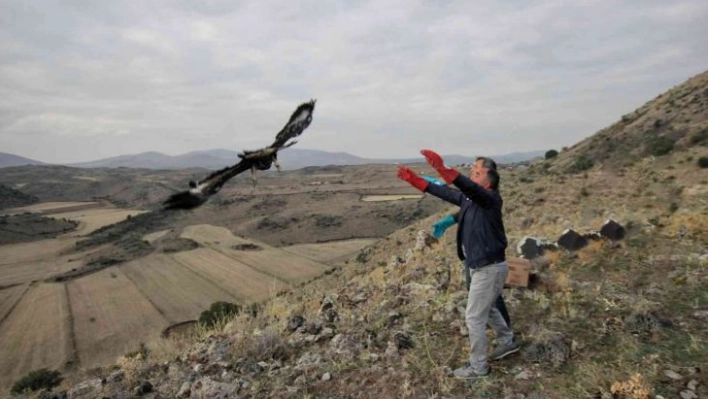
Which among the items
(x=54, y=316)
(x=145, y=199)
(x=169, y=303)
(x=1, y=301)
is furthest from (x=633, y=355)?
(x=145, y=199)

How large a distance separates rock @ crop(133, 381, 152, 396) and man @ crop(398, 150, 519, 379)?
488 cm

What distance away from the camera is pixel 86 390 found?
23.8ft

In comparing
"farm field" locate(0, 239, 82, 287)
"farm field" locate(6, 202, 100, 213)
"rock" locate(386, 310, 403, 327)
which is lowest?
"farm field" locate(0, 239, 82, 287)

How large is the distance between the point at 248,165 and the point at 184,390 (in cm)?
358

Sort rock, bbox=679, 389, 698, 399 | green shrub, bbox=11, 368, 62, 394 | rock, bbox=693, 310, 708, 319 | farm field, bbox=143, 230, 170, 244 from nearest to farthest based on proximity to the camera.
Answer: rock, bbox=679, 389, 698, 399 < rock, bbox=693, 310, 708, 319 < green shrub, bbox=11, 368, 62, 394 < farm field, bbox=143, 230, 170, 244

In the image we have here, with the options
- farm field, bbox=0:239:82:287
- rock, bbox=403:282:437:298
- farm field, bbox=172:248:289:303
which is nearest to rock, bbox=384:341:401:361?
rock, bbox=403:282:437:298

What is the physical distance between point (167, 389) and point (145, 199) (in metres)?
110

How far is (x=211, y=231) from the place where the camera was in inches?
2859

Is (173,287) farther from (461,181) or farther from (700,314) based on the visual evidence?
(700,314)

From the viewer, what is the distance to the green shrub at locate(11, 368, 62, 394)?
2158 cm

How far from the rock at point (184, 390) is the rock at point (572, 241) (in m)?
9.02

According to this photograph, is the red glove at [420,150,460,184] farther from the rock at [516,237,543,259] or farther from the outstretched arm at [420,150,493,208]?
the rock at [516,237,543,259]

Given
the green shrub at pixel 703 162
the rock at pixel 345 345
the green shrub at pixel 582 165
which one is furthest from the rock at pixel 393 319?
the green shrub at pixel 582 165

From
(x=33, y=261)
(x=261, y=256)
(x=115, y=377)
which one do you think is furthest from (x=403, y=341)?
(x=33, y=261)
